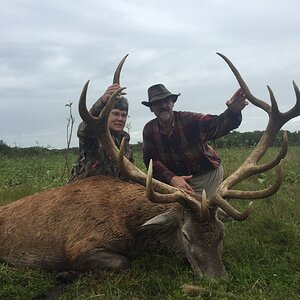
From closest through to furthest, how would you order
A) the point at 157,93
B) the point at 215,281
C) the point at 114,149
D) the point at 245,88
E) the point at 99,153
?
the point at 215,281, the point at 114,149, the point at 245,88, the point at 99,153, the point at 157,93

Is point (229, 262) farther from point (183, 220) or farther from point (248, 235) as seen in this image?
point (248, 235)

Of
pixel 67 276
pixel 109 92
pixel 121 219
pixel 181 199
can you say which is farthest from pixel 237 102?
pixel 67 276

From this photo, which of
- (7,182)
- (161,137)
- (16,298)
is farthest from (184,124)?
(7,182)

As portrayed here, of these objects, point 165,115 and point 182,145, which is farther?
point 182,145

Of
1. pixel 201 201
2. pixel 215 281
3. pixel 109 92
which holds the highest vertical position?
pixel 109 92

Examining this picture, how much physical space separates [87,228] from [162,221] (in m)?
0.83

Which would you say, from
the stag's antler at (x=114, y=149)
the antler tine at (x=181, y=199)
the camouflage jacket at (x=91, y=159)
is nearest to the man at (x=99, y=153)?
the camouflage jacket at (x=91, y=159)

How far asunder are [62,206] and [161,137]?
190cm

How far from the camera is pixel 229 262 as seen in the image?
4551 mm

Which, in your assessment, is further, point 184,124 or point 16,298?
point 184,124

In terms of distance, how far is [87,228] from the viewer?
490 cm

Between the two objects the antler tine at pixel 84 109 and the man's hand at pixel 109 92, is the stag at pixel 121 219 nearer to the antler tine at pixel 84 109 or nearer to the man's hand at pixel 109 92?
the antler tine at pixel 84 109

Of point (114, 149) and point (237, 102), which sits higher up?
point (237, 102)

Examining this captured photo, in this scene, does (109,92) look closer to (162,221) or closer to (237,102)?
(237,102)
